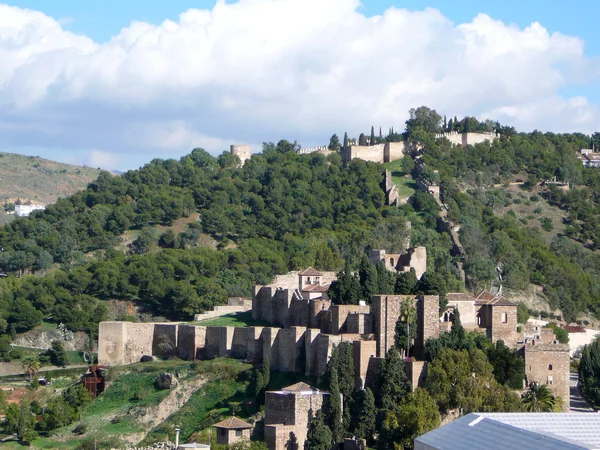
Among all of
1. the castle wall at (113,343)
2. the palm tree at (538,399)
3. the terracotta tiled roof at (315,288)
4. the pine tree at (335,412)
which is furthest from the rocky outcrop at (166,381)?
the palm tree at (538,399)

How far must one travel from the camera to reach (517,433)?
3828 cm

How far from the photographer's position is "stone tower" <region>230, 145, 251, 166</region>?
116062 mm

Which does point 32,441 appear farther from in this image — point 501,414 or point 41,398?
point 501,414

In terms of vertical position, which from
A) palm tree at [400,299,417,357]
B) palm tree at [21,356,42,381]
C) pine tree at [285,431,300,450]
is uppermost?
palm tree at [400,299,417,357]

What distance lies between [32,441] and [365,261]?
49.3 feet

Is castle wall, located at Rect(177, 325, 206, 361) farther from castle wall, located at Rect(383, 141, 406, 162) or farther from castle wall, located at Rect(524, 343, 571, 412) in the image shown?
castle wall, located at Rect(383, 141, 406, 162)

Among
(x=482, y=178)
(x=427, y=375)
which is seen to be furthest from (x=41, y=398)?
(x=482, y=178)

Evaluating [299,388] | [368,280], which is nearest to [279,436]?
[299,388]

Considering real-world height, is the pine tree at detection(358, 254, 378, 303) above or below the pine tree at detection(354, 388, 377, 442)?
above

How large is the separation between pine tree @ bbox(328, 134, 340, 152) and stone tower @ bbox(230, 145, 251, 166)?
7.77 m

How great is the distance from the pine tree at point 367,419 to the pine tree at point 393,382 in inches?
19.6

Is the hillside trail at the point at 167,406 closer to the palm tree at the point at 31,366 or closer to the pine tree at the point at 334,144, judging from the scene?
the palm tree at the point at 31,366

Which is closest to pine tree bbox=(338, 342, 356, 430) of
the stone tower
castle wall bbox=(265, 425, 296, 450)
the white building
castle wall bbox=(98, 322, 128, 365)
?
castle wall bbox=(265, 425, 296, 450)

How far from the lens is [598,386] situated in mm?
55875
